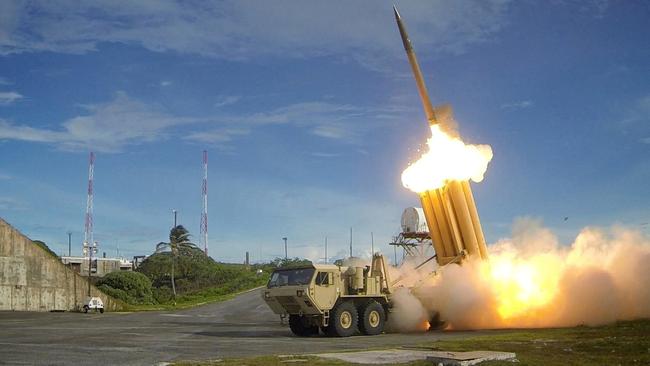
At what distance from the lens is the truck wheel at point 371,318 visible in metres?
25.2

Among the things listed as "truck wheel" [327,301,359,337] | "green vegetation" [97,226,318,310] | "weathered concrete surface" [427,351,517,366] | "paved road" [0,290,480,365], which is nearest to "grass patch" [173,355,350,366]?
"paved road" [0,290,480,365]

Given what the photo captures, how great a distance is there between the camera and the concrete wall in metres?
45.4

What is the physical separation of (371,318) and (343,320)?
4.41 feet

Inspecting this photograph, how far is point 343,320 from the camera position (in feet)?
80.9

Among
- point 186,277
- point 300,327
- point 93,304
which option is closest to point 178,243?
point 186,277

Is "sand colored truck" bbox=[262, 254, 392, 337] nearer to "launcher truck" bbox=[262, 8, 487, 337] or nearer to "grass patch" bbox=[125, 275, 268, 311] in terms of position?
"launcher truck" bbox=[262, 8, 487, 337]

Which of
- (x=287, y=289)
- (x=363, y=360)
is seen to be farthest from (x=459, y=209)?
(x=363, y=360)

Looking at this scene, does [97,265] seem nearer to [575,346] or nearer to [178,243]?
[178,243]

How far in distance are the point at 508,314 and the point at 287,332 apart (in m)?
9.33

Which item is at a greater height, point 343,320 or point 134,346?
point 343,320

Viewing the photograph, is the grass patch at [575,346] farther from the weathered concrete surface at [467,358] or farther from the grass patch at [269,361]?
the grass patch at [269,361]

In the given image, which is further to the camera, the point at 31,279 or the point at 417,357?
the point at 31,279

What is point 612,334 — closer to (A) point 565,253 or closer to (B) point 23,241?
(A) point 565,253

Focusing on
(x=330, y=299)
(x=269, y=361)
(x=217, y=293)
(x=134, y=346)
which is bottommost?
(x=269, y=361)
